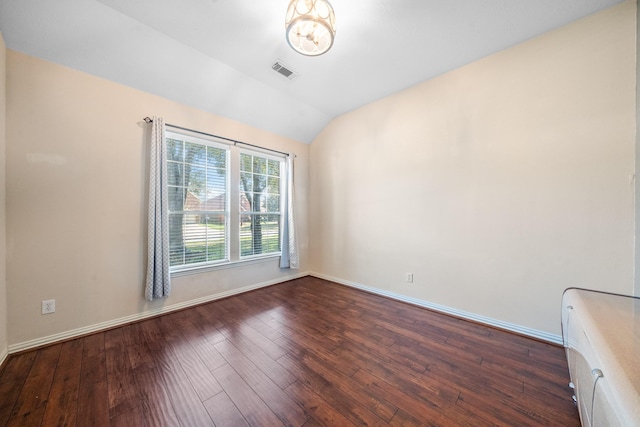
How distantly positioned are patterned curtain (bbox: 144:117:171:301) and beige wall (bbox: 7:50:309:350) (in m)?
0.15

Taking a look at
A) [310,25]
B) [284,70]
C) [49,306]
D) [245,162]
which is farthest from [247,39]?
[49,306]

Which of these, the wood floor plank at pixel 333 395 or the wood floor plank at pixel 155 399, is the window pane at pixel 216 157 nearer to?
the wood floor plank at pixel 155 399

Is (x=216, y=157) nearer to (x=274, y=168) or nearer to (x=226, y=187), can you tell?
(x=226, y=187)

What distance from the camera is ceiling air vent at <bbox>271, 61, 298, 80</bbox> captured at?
250cm

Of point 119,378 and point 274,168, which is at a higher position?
point 274,168

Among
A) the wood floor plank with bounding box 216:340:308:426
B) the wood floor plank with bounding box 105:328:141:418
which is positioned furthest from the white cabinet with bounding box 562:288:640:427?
the wood floor plank with bounding box 105:328:141:418

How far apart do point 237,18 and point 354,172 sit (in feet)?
7.54

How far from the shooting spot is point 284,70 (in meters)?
2.60

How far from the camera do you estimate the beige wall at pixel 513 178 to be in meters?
1.79

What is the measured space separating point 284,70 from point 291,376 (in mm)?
3031

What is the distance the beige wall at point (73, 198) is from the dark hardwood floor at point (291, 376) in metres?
0.33

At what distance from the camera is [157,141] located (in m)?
2.44

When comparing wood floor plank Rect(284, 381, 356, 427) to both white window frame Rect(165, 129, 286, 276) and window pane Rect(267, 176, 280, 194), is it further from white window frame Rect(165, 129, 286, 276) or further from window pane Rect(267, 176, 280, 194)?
window pane Rect(267, 176, 280, 194)

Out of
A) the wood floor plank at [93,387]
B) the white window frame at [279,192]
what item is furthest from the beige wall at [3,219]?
the white window frame at [279,192]
